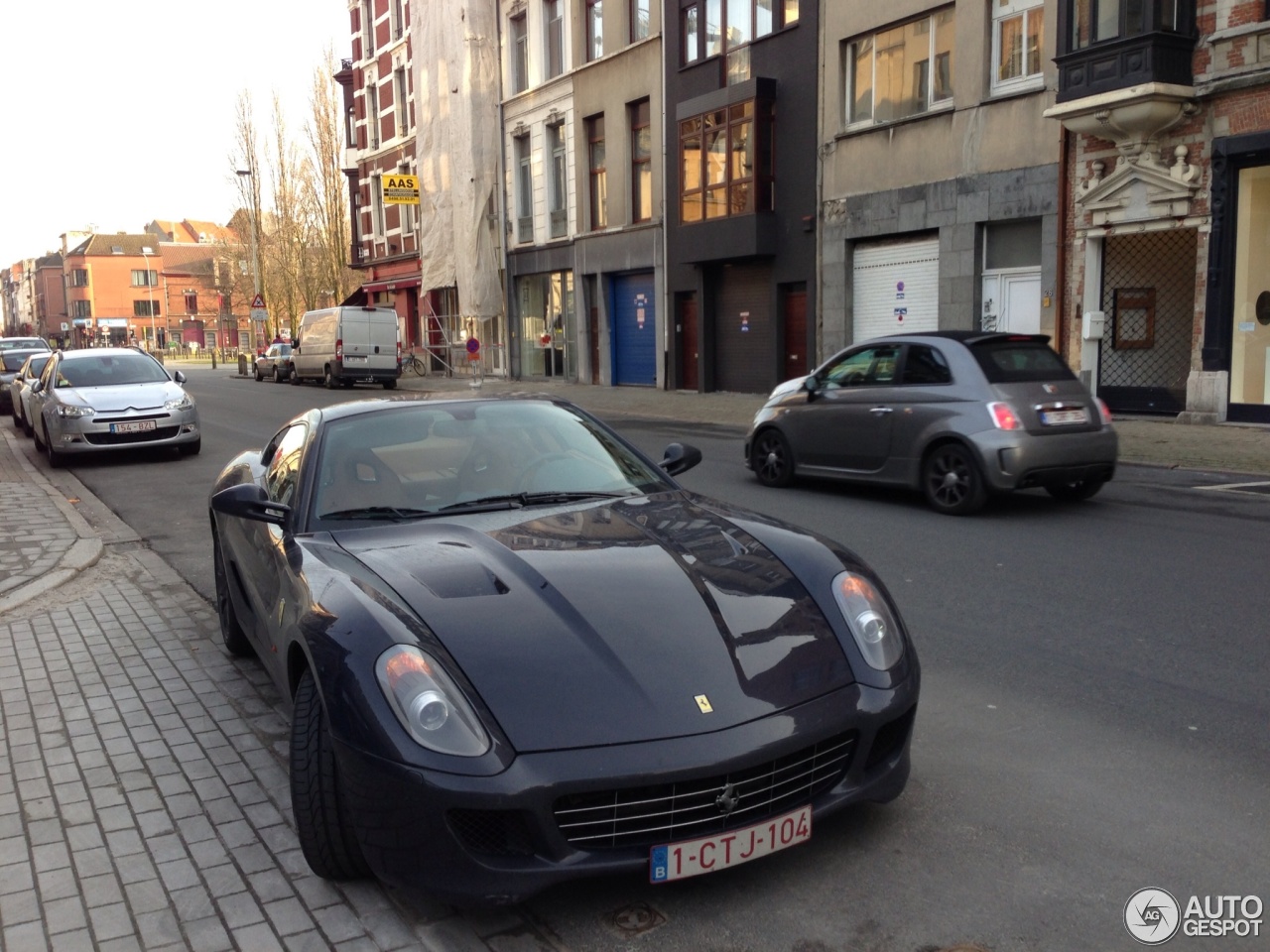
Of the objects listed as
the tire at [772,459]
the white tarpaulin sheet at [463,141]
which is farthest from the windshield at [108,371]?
the white tarpaulin sheet at [463,141]

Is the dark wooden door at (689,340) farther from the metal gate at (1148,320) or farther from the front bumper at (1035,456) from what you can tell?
the front bumper at (1035,456)

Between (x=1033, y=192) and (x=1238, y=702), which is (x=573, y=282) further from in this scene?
(x=1238, y=702)

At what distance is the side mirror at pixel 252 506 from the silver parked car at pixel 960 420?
257 inches

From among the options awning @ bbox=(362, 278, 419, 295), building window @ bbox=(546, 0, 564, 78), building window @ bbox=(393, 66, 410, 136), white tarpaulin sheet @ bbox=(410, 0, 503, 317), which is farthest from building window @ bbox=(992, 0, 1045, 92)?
building window @ bbox=(393, 66, 410, 136)

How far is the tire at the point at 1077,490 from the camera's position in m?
10.1

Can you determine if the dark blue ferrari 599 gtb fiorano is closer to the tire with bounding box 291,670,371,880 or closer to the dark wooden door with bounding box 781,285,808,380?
the tire with bounding box 291,670,371,880

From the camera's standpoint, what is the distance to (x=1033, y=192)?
18.4 meters

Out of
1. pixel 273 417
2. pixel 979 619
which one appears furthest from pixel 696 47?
pixel 979 619

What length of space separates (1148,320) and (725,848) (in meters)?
16.9

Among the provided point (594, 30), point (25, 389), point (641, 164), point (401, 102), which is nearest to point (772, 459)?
point (25, 389)

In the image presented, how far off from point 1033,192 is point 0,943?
18462 millimetres

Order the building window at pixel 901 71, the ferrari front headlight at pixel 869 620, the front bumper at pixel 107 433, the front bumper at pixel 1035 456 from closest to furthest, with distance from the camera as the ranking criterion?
the ferrari front headlight at pixel 869 620, the front bumper at pixel 1035 456, the front bumper at pixel 107 433, the building window at pixel 901 71

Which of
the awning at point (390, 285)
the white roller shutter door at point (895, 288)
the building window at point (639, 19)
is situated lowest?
the white roller shutter door at point (895, 288)

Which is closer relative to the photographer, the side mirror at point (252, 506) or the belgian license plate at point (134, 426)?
the side mirror at point (252, 506)
